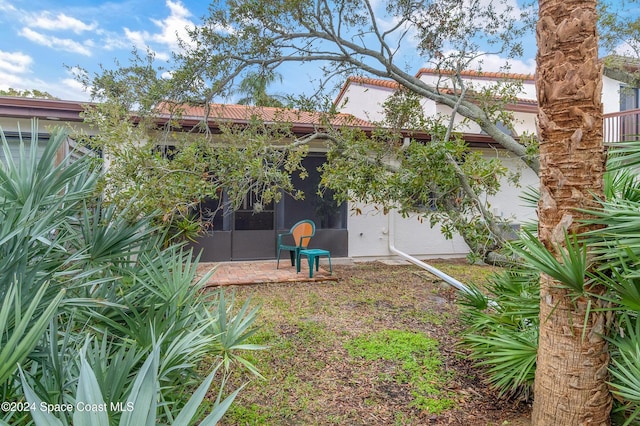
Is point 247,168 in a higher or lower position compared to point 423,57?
lower

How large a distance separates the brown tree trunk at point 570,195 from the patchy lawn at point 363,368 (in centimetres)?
74

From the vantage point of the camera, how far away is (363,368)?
4.38 meters

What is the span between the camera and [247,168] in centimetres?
568

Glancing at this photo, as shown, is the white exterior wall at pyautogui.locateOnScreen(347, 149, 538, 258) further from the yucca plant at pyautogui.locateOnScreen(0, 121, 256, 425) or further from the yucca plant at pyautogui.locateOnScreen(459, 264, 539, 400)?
the yucca plant at pyautogui.locateOnScreen(0, 121, 256, 425)

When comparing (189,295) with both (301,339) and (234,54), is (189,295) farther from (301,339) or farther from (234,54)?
(234,54)

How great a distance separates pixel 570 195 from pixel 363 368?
290 centimetres

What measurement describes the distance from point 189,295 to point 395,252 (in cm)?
831

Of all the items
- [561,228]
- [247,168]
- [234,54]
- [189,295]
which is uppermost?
[234,54]

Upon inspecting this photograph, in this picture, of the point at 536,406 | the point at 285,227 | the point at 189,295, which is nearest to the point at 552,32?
the point at 536,406

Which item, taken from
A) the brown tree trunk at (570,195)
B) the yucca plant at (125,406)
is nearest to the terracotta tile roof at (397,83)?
the brown tree trunk at (570,195)

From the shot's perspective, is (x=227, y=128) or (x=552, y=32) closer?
(x=552, y=32)

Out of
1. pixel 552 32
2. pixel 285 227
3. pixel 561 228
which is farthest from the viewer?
pixel 285 227

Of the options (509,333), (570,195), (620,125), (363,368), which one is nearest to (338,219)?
(363,368)

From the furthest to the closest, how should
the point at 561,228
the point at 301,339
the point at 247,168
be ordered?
the point at 247,168 → the point at 301,339 → the point at 561,228
